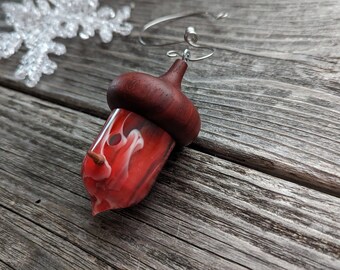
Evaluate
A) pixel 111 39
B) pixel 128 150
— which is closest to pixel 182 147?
pixel 128 150

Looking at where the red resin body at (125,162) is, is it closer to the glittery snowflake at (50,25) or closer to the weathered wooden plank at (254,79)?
the weathered wooden plank at (254,79)

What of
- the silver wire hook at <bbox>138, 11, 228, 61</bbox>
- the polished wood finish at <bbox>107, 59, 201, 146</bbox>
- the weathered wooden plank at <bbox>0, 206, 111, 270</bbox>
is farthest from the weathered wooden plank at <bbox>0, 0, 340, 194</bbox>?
the weathered wooden plank at <bbox>0, 206, 111, 270</bbox>

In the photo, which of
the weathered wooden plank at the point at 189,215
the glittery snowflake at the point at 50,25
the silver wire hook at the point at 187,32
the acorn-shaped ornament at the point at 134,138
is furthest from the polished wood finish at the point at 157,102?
the glittery snowflake at the point at 50,25

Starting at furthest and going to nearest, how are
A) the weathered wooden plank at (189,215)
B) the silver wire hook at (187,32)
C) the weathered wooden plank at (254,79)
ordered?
the silver wire hook at (187,32) < the weathered wooden plank at (254,79) < the weathered wooden plank at (189,215)

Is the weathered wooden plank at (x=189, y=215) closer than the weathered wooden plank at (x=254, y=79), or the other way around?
the weathered wooden plank at (x=189, y=215)

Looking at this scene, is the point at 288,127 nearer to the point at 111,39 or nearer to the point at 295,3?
the point at 295,3

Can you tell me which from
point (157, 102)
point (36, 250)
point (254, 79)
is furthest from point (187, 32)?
point (36, 250)
